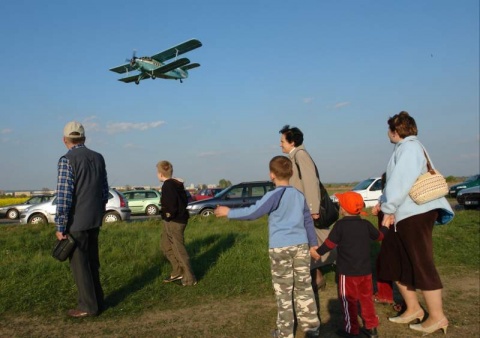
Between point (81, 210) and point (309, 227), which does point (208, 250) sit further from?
point (309, 227)

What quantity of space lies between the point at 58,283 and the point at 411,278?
438 centimetres

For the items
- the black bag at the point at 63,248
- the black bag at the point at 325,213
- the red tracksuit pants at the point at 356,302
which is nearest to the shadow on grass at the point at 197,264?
the black bag at the point at 63,248

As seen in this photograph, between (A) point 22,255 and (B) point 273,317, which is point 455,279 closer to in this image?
(B) point 273,317

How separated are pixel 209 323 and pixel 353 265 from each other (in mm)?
1577

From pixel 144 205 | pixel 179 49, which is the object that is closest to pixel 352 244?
pixel 144 205

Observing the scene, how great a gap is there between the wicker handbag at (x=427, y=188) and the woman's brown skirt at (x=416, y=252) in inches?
7.1

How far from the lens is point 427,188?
4.02 meters

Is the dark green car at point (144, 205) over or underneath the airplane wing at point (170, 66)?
underneath

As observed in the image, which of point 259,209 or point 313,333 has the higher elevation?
point 259,209

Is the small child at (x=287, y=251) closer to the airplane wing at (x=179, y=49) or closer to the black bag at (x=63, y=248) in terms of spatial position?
the black bag at (x=63, y=248)

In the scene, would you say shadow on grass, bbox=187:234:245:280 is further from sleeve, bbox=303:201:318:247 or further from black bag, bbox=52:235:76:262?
sleeve, bbox=303:201:318:247

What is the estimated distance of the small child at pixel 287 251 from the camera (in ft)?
12.4

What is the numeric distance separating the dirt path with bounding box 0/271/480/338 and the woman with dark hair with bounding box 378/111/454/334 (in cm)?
40

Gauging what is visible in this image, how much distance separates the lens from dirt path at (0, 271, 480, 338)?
4.12 m
